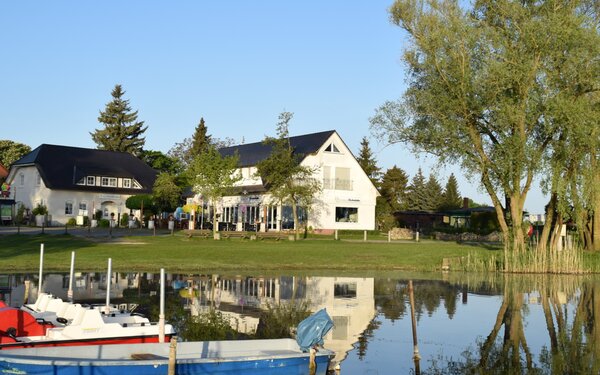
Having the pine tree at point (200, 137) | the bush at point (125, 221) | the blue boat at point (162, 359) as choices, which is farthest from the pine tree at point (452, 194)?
the blue boat at point (162, 359)

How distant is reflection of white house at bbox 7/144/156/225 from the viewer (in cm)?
7675

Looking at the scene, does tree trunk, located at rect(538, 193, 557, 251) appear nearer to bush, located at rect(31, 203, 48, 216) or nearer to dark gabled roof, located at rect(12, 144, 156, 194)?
bush, located at rect(31, 203, 48, 216)

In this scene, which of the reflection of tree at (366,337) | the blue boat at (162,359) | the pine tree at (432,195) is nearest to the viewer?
the blue boat at (162,359)

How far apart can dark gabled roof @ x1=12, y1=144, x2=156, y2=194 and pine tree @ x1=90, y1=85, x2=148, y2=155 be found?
3129cm

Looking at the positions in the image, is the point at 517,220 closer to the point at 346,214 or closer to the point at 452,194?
the point at 346,214

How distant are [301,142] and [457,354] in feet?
174

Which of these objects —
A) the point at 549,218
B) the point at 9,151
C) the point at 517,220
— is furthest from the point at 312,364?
the point at 9,151

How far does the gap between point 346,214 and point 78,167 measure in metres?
28.1

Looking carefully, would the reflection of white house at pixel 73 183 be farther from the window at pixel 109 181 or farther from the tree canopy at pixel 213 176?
the tree canopy at pixel 213 176

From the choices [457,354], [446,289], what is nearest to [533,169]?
[446,289]

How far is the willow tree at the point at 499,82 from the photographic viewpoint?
4103 centimetres

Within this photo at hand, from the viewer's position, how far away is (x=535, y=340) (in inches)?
858

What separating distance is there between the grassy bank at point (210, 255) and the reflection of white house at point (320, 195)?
15.3 meters

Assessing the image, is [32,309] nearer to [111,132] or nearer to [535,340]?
[535,340]
